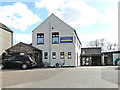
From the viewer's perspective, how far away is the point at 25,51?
25797mm

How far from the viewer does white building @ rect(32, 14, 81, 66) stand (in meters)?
26.5

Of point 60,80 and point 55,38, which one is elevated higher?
point 55,38

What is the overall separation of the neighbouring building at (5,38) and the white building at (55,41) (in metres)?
5.22

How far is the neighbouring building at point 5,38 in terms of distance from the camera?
27695 millimetres

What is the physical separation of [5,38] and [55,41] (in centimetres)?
901

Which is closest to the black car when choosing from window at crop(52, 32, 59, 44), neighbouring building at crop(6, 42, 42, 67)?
neighbouring building at crop(6, 42, 42, 67)

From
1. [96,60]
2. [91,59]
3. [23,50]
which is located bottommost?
[96,60]

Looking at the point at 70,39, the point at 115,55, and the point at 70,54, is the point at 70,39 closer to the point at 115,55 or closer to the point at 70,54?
the point at 70,54

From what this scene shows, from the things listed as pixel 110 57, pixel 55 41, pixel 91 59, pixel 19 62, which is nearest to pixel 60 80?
pixel 19 62

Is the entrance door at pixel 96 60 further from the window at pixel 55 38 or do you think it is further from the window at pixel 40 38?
the window at pixel 40 38

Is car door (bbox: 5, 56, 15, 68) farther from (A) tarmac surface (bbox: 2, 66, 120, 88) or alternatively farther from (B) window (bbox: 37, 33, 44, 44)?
(B) window (bbox: 37, 33, 44, 44)

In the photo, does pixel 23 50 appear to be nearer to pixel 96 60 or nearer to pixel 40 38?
pixel 40 38

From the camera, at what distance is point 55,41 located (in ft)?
88.7

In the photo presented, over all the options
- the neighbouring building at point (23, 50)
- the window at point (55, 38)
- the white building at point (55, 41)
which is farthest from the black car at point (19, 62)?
the window at point (55, 38)
